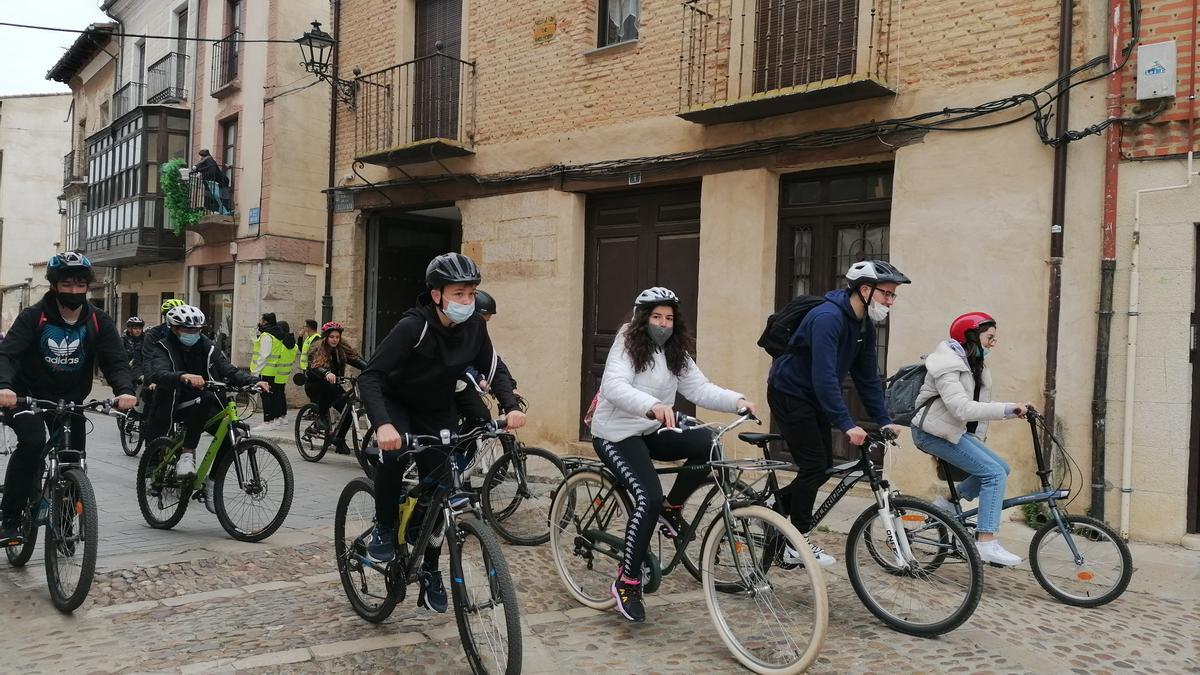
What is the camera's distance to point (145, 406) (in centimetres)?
1193

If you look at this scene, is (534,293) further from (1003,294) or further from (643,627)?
(643,627)

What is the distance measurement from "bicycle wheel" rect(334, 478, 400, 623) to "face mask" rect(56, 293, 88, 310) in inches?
84.3

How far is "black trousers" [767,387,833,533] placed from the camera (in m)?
4.88

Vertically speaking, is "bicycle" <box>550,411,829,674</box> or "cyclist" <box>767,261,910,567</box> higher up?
"cyclist" <box>767,261,910,567</box>

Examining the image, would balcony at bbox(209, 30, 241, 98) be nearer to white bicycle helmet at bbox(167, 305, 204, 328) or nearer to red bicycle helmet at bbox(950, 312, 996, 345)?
white bicycle helmet at bbox(167, 305, 204, 328)

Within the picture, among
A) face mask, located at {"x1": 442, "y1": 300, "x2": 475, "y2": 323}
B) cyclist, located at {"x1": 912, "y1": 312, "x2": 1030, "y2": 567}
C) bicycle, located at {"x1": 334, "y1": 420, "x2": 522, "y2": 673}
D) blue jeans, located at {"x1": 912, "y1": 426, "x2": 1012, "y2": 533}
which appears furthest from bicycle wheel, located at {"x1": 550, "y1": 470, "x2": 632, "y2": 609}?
blue jeans, located at {"x1": 912, "y1": 426, "x2": 1012, "y2": 533}

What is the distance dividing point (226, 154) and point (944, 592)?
19.0m

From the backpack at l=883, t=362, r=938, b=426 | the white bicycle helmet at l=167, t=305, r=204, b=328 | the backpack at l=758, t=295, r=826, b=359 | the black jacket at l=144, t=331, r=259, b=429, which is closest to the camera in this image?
the backpack at l=758, t=295, r=826, b=359

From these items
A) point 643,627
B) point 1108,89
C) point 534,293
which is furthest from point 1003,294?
point 534,293

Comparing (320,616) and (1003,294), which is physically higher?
(1003,294)

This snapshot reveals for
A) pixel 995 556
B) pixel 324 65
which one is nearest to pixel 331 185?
pixel 324 65

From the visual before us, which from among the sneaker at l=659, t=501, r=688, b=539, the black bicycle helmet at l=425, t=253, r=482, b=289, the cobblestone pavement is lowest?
the cobblestone pavement

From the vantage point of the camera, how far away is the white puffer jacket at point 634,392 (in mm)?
4348

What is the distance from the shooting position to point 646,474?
4352 mm
